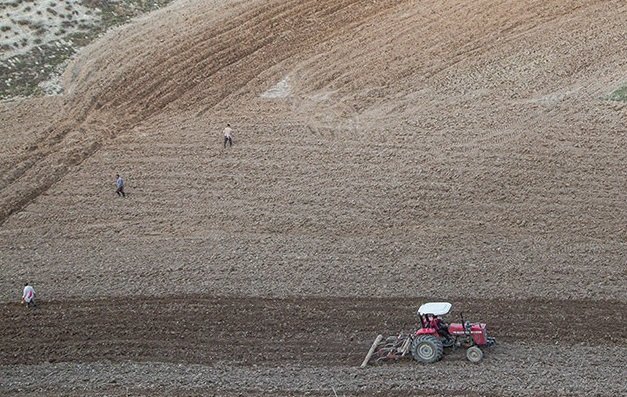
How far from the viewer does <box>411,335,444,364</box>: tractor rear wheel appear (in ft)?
76.1

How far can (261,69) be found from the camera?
39.9m

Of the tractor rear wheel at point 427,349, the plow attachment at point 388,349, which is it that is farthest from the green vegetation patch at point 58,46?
the tractor rear wheel at point 427,349

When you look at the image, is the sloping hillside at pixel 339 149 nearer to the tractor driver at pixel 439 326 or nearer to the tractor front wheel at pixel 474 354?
the tractor driver at pixel 439 326

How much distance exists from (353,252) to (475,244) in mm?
3597

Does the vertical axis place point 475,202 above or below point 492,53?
below

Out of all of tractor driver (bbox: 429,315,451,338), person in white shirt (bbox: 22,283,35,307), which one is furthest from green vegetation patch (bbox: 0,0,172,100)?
tractor driver (bbox: 429,315,451,338)

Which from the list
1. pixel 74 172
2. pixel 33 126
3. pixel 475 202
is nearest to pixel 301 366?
pixel 475 202

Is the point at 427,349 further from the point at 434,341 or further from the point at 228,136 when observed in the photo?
the point at 228,136

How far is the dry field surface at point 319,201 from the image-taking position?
958 inches

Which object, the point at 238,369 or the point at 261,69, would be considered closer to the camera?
the point at 238,369

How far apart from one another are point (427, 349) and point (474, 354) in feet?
3.62

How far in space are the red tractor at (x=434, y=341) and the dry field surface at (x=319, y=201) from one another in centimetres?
38

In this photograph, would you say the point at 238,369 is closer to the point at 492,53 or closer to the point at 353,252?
the point at 353,252

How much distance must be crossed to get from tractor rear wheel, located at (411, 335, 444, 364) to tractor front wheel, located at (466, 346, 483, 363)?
2.15 ft
